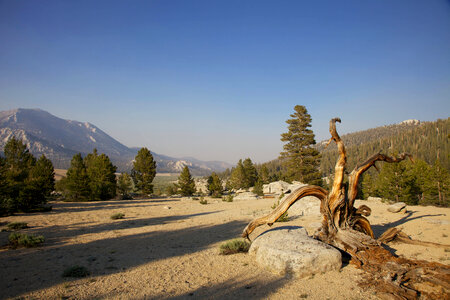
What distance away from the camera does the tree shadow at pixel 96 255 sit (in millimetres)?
5621

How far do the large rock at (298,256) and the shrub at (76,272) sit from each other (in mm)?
5059

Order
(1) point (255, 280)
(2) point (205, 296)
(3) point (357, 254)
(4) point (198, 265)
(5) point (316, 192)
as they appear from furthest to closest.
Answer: (5) point (316, 192)
(4) point (198, 265)
(3) point (357, 254)
(1) point (255, 280)
(2) point (205, 296)

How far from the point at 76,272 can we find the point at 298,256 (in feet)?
20.4

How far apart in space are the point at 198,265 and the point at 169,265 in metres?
0.93

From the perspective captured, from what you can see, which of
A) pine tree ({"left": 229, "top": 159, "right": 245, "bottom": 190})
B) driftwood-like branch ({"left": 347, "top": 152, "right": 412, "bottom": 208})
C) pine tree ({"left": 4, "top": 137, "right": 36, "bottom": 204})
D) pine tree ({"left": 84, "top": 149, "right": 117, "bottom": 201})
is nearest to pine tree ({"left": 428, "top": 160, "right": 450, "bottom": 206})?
pine tree ({"left": 229, "top": 159, "right": 245, "bottom": 190})

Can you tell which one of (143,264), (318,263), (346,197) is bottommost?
(143,264)

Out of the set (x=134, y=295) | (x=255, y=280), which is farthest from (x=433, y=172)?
(x=134, y=295)

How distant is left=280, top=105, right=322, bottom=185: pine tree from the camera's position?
3022 cm

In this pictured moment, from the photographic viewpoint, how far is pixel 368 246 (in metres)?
6.36

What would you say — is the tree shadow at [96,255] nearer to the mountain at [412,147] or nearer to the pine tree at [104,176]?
the pine tree at [104,176]

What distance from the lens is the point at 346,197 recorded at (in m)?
7.18

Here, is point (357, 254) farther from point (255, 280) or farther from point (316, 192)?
point (255, 280)

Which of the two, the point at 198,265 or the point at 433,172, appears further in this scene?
the point at 433,172

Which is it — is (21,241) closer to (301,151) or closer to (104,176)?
(104,176)
